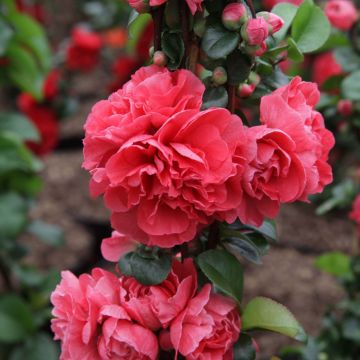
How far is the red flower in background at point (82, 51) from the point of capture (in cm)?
262

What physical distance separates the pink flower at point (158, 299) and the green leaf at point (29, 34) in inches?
52.6

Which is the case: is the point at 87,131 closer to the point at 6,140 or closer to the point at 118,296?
the point at 118,296

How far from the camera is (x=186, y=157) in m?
0.62

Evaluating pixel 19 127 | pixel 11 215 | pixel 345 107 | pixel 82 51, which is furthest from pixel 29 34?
pixel 345 107

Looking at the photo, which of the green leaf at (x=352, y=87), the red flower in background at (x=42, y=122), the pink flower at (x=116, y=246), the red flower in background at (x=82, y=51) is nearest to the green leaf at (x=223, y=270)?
the pink flower at (x=116, y=246)

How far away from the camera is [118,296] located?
73cm

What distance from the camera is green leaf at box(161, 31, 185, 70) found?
0.70 metres

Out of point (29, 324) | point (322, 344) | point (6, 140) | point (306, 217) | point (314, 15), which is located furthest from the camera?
point (306, 217)

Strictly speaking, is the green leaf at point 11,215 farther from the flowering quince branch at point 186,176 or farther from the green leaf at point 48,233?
the flowering quince branch at point 186,176

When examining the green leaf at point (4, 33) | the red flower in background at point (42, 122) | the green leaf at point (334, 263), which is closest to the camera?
the green leaf at point (334, 263)

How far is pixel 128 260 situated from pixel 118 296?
6 cm

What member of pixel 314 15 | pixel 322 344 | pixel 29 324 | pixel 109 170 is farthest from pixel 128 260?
pixel 29 324

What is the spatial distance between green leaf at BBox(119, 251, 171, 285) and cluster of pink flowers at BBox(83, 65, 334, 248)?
46mm

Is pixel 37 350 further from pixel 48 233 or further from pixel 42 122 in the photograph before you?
pixel 42 122
